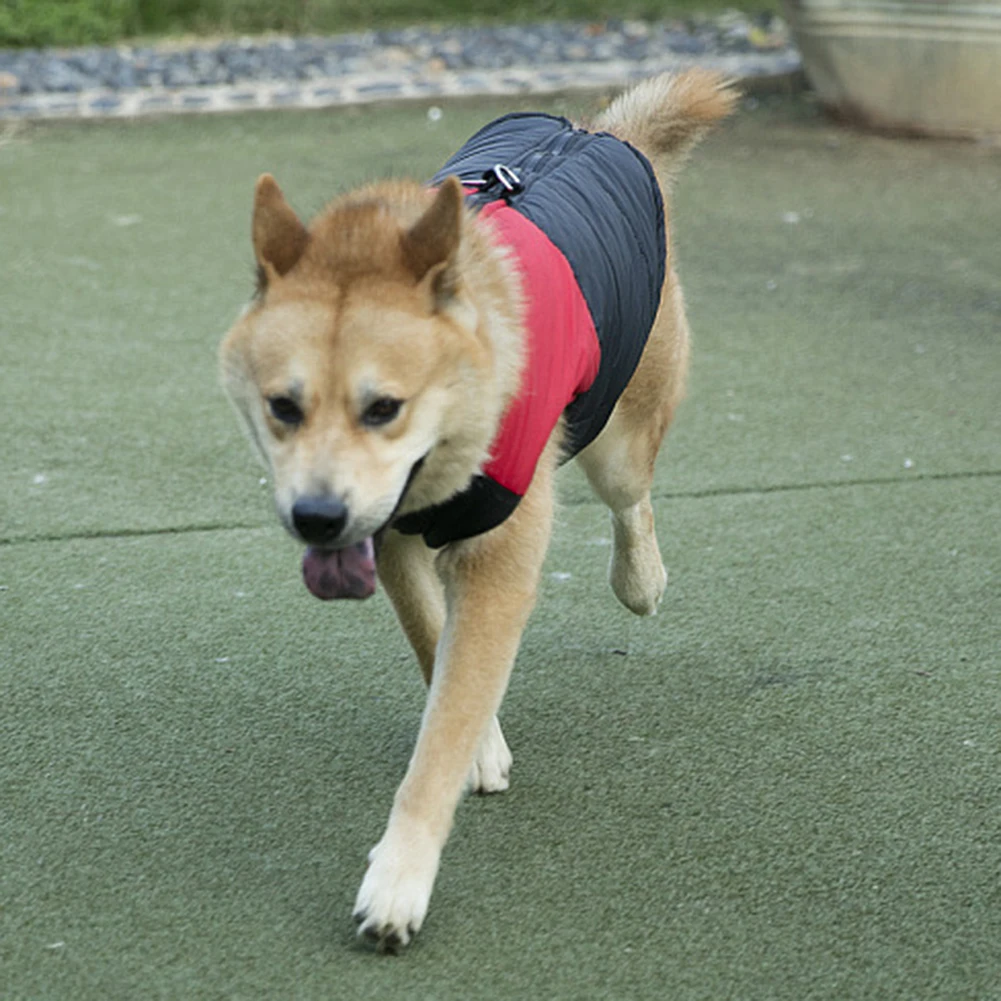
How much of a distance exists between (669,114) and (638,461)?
0.83m

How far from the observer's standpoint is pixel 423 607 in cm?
296

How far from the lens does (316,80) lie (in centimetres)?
893

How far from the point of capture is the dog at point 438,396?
239 cm

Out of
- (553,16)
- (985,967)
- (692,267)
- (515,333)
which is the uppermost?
(515,333)

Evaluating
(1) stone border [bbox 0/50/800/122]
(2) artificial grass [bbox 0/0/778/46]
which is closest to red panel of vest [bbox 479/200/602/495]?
(1) stone border [bbox 0/50/800/122]

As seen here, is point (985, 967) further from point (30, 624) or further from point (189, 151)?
point (189, 151)

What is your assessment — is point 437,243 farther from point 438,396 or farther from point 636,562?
point 636,562

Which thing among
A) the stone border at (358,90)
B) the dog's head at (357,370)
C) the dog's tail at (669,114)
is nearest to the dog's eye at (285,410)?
the dog's head at (357,370)

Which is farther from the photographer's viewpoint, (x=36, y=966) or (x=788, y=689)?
(x=788, y=689)

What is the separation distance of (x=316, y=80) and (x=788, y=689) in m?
6.47

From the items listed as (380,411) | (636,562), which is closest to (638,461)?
(636,562)

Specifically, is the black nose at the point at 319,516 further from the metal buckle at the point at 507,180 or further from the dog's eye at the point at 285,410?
the metal buckle at the point at 507,180

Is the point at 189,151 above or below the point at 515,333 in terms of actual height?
below

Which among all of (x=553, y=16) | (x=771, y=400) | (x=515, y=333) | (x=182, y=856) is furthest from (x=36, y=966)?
(x=553, y=16)
